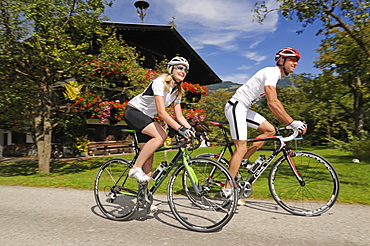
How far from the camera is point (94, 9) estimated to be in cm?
992

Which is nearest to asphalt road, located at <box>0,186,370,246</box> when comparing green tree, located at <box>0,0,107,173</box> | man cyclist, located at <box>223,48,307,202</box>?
man cyclist, located at <box>223,48,307,202</box>

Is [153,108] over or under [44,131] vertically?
→ over

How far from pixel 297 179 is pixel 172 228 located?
196cm

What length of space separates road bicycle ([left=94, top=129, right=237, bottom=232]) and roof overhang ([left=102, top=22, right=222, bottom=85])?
17.8 metres

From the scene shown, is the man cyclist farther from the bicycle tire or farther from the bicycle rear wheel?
the bicycle rear wheel

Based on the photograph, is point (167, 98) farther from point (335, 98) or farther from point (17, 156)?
point (17, 156)

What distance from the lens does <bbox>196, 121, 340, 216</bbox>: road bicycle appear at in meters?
3.76

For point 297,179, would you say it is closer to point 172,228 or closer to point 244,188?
point 244,188

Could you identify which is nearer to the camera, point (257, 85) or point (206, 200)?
point (206, 200)

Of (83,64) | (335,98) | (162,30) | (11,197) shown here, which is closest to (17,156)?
(162,30)

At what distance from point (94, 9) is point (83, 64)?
202 cm

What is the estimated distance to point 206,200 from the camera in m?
3.60

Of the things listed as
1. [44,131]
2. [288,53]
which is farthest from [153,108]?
[44,131]

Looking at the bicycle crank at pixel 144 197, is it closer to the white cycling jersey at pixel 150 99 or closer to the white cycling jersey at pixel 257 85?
the white cycling jersey at pixel 150 99
